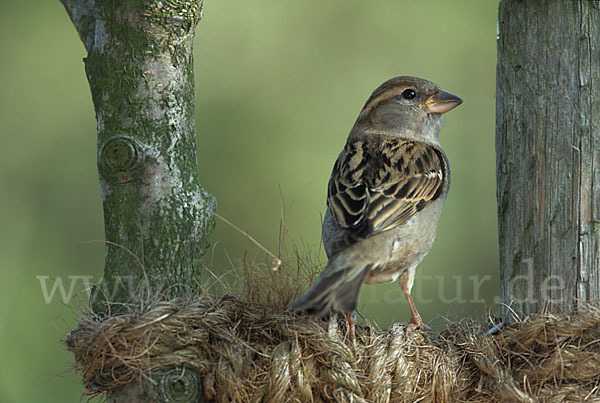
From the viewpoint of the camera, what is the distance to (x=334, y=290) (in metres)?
2.46

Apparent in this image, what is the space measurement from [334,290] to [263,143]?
298 centimetres

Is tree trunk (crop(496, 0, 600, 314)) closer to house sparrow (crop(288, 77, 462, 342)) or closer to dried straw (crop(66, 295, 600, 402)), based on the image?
dried straw (crop(66, 295, 600, 402))

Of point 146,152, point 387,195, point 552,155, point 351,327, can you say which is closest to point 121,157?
point 146,152

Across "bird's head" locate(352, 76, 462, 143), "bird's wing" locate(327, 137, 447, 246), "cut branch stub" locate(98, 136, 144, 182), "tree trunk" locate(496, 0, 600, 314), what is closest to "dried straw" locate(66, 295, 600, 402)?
"tree trunk" locate(496, 0, 600, 314)

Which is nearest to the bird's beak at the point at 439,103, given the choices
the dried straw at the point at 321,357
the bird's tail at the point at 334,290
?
the bird's tail at the point at 334,290

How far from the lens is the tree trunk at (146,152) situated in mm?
2441

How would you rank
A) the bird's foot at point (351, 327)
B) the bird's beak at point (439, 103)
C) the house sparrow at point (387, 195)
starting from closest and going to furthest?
the bird's foot at point (351, 327) → the house sparrow at point (387, 195) → the bird's beak at point (439, 103)

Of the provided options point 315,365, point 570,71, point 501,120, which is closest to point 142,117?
point 315,365

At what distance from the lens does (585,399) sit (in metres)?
2.32

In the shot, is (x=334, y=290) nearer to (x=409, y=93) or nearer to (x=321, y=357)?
(x=321, y=357)

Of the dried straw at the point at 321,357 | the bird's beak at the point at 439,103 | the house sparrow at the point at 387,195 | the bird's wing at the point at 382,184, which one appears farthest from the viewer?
the bird's beak at the point at 439,103

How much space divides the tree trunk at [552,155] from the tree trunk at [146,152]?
109 cm

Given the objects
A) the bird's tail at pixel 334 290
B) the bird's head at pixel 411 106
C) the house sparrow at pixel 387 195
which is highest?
the bird's head at pixel 411 106

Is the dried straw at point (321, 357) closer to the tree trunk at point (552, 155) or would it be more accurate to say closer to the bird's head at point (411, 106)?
the tree trunk at point (552, 155)
